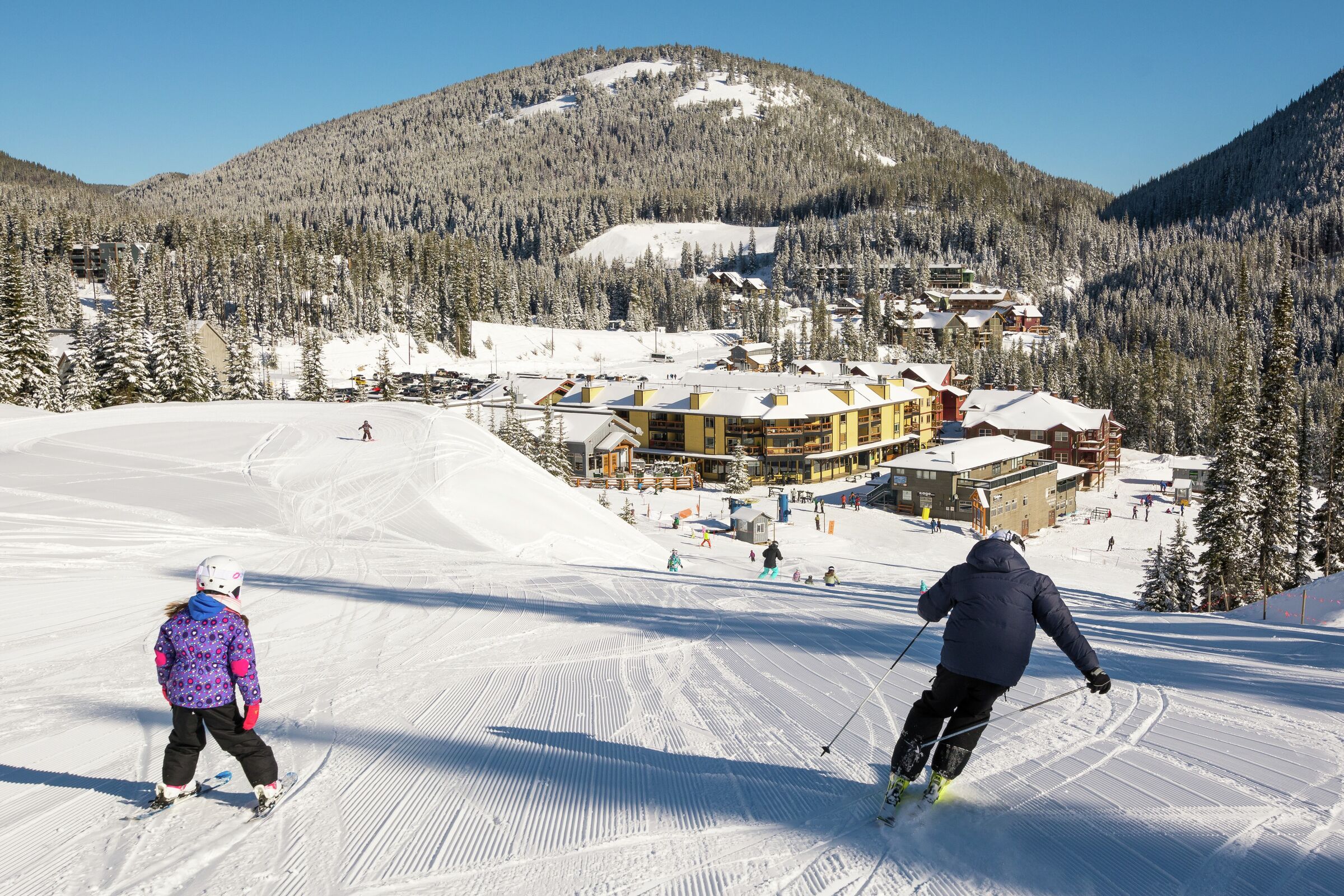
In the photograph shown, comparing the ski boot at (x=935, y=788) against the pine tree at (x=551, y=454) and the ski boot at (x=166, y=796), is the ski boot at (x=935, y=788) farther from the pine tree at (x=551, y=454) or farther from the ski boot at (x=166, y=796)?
the pine tree at (x=551, y=454)

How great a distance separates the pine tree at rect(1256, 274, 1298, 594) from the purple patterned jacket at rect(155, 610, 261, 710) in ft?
104

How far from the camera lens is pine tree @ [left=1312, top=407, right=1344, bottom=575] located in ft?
93.8

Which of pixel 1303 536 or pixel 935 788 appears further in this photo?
pixel 1303 536

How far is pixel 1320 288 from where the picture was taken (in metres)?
134

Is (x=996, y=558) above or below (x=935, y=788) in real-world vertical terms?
above

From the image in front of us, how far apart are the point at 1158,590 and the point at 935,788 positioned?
26.4m

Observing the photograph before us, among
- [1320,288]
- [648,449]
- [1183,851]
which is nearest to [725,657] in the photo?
[1183,851]

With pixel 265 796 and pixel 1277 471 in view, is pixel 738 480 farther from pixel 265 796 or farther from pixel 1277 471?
pixel 265 796

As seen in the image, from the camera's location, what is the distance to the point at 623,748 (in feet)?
16.1

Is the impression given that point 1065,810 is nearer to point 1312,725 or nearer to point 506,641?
point 1312,725

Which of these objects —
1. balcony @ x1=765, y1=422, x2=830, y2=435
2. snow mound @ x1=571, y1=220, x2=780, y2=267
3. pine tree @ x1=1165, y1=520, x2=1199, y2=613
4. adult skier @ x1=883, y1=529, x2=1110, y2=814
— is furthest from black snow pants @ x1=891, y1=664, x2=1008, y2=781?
snow mound @ x1=571, y1=220, x2=780, y2=267

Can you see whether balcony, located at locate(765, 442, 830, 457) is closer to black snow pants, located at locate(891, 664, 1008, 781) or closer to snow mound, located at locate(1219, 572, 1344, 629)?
snow mound, located at locate(1219, 572, 1344, 629)

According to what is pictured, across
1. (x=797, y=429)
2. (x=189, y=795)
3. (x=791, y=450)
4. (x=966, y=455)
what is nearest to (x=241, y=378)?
(x=791, y=450)

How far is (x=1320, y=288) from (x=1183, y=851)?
171 m
